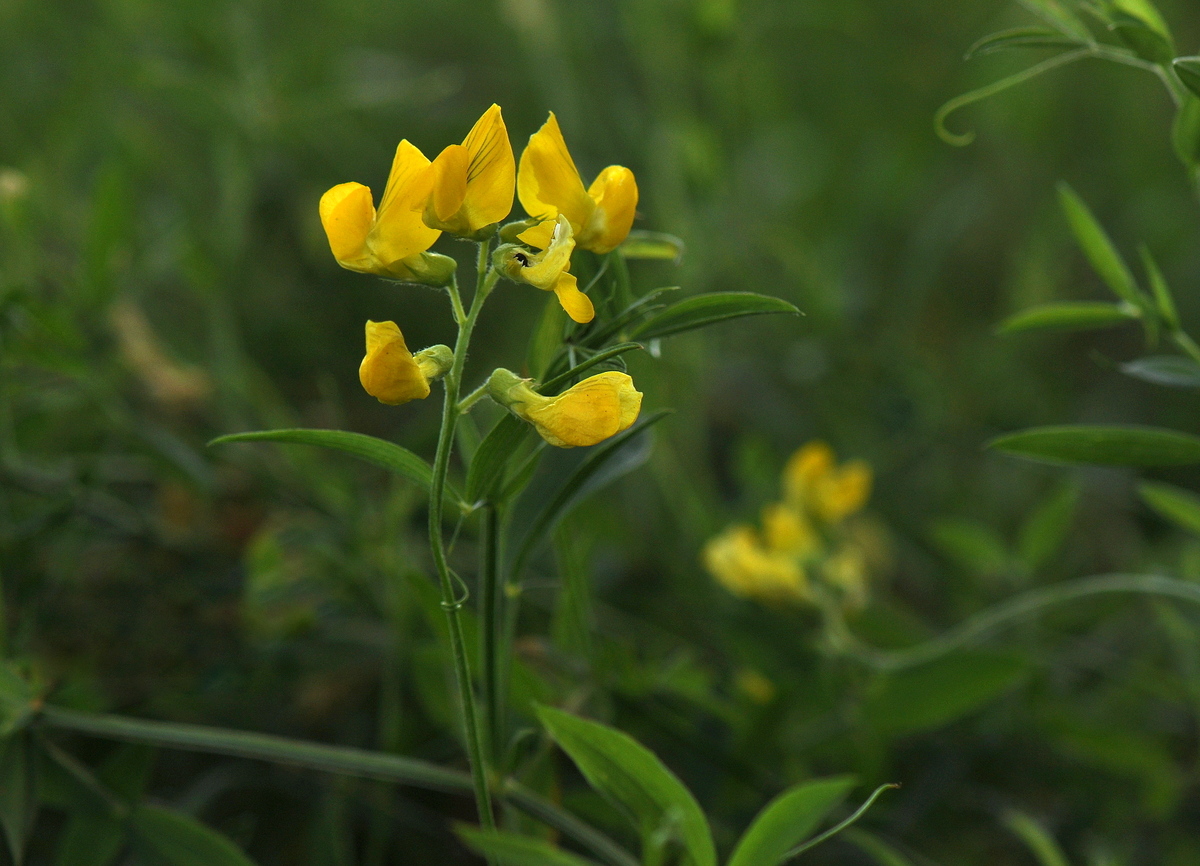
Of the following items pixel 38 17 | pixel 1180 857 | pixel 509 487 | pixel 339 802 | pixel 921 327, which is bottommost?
pixel 1180 857

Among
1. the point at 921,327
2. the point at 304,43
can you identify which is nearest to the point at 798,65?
the point at 921,327

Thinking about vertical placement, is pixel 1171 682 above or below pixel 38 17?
below

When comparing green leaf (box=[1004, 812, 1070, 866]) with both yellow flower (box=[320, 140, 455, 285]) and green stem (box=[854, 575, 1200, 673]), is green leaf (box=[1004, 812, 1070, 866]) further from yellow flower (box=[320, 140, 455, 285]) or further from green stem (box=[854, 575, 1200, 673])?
yellow flower (box=[320, 140, 455, 285])

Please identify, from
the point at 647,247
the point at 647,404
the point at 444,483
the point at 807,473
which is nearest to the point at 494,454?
the point at 444,483

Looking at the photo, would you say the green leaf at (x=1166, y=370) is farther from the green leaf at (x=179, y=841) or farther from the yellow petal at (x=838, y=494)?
the green leaf at (x=179, y=841)

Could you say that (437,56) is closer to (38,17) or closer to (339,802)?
(38,17)

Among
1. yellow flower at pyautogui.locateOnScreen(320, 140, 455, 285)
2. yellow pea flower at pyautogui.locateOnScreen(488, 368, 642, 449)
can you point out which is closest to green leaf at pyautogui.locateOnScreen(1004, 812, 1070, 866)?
yellow pea flower at pyautogui.locateOnScreen(488, 368, 642, 449)
